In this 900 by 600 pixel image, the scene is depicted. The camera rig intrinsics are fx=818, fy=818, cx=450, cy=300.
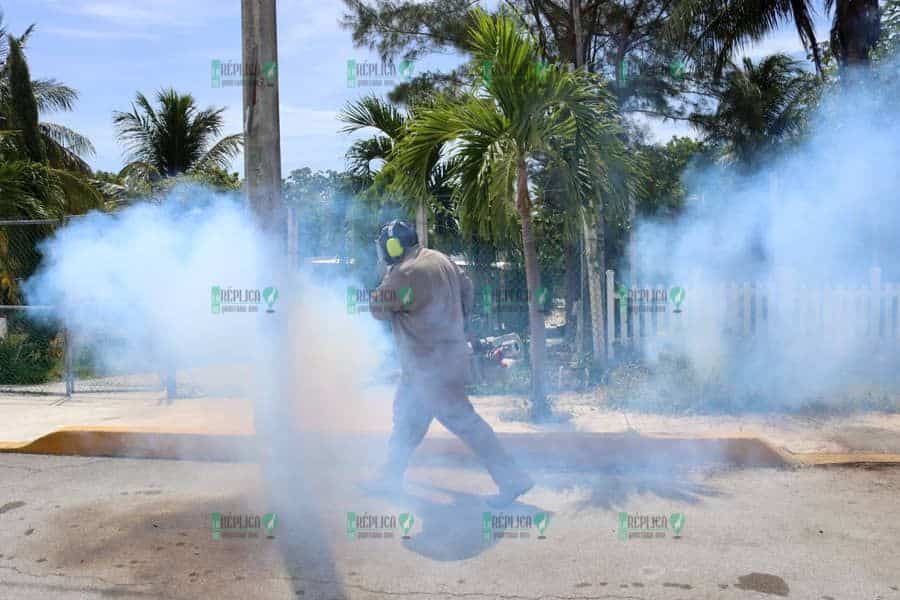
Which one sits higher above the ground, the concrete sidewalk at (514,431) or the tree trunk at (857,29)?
the tree trunk at (857,29)

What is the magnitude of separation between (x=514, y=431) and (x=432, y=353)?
1.90 m

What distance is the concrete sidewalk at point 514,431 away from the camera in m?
6.10

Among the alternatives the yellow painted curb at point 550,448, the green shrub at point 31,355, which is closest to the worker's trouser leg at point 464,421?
the yellow painted curb at point 550,448

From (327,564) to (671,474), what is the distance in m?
2.67

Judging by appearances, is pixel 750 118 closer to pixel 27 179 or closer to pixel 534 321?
pixel 534 321

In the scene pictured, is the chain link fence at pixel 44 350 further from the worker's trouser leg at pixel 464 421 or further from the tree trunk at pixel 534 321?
the worker's trouser leg at pixel 464 421

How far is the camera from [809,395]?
25.8 feet

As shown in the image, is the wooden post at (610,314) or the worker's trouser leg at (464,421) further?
the wooden post at (610,314)

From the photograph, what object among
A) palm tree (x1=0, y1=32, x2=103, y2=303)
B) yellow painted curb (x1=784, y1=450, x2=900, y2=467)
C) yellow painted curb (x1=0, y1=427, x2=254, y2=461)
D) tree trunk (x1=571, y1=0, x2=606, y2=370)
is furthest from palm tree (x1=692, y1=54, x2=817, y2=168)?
palm tree (x1=0, y1=32, x2=103, y2=303)

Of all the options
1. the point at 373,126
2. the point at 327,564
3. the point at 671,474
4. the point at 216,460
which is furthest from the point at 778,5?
the point at 327,564

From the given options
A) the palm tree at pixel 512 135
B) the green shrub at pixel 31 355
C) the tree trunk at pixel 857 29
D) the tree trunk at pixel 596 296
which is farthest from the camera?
the tree trunk at pixel 857 29

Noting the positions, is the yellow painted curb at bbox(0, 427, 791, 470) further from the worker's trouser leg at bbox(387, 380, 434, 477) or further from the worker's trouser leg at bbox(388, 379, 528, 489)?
the worker's trouser leg at bbox(388, 379, 528, 489)

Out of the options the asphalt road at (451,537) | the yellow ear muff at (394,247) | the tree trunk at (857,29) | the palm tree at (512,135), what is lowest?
the asphalt road at (451,537)

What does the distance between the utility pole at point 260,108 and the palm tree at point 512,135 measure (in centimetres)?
118
